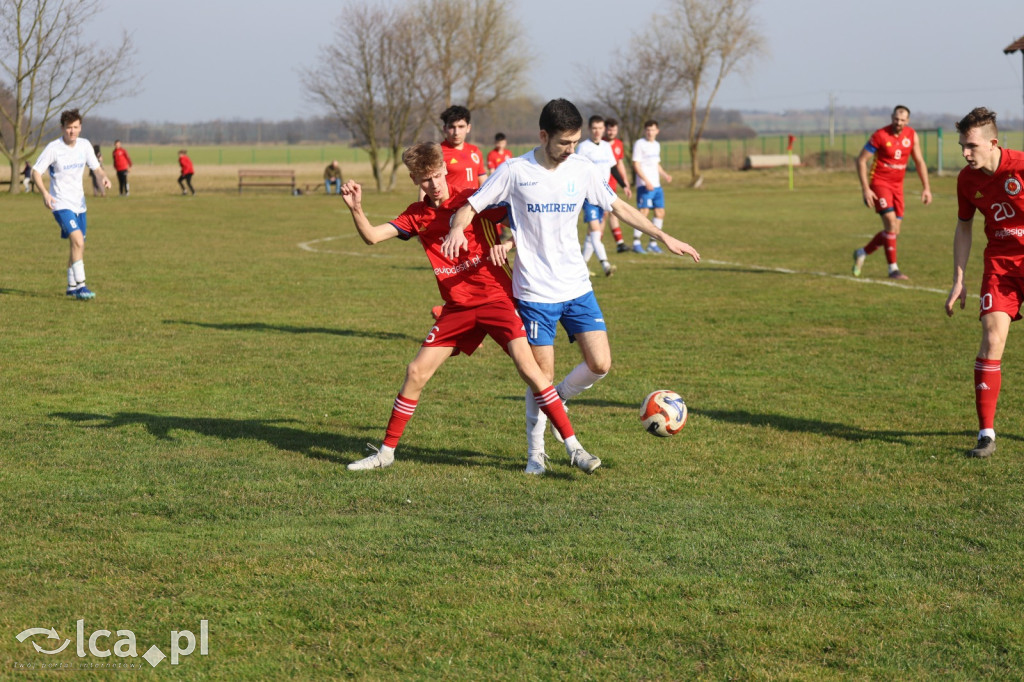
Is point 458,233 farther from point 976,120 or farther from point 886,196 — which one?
point 886,196

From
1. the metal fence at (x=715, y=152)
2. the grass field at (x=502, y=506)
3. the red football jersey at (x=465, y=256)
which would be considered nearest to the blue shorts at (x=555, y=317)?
the red football jersey at (x=465, y=256)

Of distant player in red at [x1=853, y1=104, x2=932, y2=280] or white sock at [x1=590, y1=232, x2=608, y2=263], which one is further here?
white sock at [x1=590, y1=232, x2=608, y2=263]

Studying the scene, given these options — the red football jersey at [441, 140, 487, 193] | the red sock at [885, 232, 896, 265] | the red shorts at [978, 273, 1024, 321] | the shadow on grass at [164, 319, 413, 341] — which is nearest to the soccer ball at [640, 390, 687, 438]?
Result: the red shorts at [978, 273, 1024, 321]

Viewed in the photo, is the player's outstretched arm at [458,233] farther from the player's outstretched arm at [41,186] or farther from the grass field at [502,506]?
the player's outstretched arm at [41,186]

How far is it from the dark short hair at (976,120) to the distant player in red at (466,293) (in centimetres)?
291

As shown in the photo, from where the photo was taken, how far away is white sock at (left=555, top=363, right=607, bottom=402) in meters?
6.58

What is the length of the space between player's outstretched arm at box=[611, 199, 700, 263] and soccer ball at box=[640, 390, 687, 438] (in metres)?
0.86

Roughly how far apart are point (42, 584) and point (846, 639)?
3.29 m

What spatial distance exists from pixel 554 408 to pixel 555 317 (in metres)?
0.54

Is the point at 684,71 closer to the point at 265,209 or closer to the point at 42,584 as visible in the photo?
the point at 265,209

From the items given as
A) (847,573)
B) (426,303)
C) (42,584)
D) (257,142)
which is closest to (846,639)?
(847,573)

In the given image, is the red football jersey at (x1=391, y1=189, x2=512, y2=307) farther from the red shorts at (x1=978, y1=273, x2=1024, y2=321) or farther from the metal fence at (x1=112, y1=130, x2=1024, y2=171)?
the metal fence at (x1=112, y1=130, x2=1024, y2=171)

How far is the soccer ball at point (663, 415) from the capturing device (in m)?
6.37

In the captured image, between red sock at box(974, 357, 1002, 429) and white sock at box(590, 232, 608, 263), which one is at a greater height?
white sock at box(590, 232, 608, 263)
